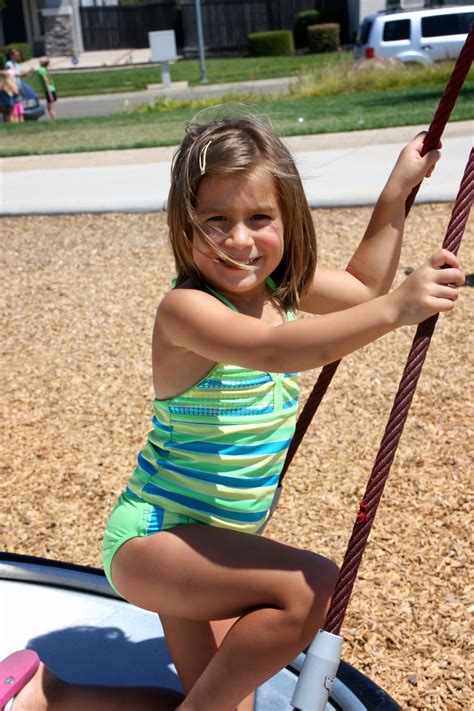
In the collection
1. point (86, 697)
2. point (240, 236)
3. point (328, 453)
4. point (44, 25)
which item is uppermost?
point (44, 25)

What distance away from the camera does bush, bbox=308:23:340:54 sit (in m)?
35.7

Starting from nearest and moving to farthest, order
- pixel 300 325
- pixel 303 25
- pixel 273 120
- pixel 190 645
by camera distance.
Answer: pixel 300 325, pixel 190 645, pixel 273 120, pixel 303 25

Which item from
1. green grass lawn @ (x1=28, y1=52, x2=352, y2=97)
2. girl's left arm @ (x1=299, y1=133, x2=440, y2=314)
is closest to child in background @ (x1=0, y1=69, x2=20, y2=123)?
green grass lawn @ (x1=28, y1=52, x2=352, y2=97)

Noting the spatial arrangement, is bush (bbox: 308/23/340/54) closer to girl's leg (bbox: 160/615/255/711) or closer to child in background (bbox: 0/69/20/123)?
child in background (bbox: 0/69/20/123)

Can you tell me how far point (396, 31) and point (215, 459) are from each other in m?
21.5

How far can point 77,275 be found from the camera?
654cm

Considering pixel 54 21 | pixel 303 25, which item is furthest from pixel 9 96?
pixel 54 21

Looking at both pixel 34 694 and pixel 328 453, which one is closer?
pixel 34 694

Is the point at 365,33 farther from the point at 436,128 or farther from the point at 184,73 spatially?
the point at 436,128

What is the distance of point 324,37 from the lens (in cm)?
3572

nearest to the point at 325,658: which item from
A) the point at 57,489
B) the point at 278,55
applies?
the point at 57,489

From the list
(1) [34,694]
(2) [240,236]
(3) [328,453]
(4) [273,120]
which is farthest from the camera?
(4) [273,120]

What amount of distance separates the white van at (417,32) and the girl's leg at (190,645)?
67.6 feet

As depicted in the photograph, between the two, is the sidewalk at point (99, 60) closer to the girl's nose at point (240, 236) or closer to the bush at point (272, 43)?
the bush at point (272, 43)
